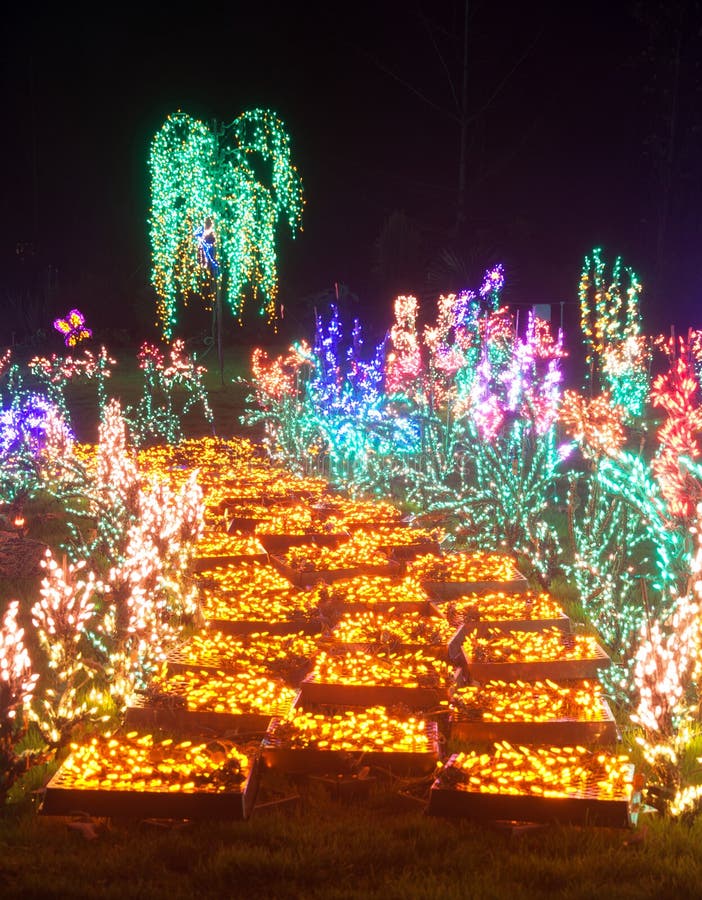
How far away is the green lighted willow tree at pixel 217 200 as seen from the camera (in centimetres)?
1505

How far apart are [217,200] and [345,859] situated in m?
14.4

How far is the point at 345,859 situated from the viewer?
3219 mm

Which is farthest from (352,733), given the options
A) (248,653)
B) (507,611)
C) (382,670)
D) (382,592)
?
(382,592)

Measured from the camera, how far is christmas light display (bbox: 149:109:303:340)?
49.4 feet

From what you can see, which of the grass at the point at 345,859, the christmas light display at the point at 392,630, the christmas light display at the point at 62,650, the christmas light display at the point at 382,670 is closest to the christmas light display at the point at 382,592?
the christmas light display at the point at 392,630

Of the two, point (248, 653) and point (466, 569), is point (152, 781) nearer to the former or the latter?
point (248, 653)

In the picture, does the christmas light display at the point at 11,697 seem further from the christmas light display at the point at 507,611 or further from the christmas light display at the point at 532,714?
the christmas light display at the point at 507,611

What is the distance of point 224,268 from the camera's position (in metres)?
17.1

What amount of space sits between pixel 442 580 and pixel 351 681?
6.37 feet

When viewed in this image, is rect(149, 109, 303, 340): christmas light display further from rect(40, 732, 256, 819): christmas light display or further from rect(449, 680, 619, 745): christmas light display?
rect(40, 732, 256, 819): christmas light display

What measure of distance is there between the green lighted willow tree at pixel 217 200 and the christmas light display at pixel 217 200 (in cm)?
2

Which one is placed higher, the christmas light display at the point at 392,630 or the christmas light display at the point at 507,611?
the christmas light display at the point at 507,611

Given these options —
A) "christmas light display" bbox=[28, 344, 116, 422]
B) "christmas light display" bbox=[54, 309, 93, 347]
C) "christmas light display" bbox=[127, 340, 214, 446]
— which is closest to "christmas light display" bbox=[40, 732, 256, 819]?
"christmas light display" bbox=[28, 344, 116, 422]

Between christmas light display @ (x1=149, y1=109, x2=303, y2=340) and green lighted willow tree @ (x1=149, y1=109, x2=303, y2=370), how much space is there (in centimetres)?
2
